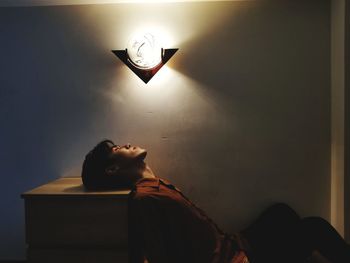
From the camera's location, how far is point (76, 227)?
1.57 metres

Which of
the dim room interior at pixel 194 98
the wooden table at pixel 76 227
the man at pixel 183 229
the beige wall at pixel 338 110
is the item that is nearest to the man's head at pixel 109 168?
the man at pixel 183 229

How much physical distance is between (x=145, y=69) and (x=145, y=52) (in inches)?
4.4

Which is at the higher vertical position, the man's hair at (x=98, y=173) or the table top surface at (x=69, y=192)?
the man's hair at (x=98, y=173)

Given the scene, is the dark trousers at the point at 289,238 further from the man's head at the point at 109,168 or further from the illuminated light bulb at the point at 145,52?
the illuminated light bulb at the point at 145,52

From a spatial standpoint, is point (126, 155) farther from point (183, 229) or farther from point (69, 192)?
point (183, 229)

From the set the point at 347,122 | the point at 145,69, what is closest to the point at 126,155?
the point at 145,69

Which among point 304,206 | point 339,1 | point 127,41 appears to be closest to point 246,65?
point 339,1

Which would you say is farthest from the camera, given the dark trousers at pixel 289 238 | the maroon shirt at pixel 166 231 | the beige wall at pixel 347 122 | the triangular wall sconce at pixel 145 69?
the triangular wall sconce at pixel 145 69

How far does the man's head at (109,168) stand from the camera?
65.9 inches

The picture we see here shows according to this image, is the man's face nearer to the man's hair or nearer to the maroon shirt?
the man's hair

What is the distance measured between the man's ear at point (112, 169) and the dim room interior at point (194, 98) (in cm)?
46

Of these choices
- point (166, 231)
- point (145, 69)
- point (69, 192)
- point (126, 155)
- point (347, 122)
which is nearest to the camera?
point (166, 231)

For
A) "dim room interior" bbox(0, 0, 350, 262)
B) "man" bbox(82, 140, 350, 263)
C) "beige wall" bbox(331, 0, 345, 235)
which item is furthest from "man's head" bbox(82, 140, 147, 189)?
"beige wall" bbox(331, 0, 345, 235)

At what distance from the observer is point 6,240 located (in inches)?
87.7
